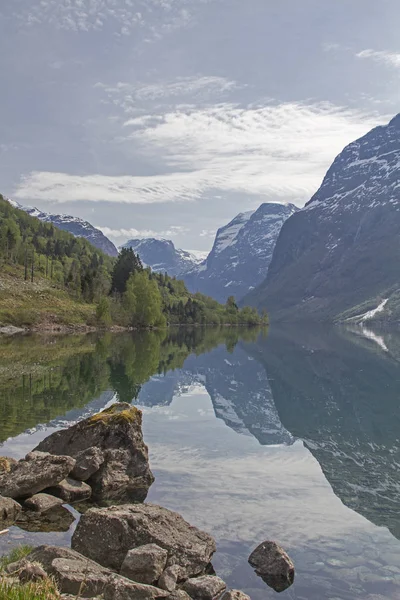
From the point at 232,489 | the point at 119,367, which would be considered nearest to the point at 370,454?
the point at 232,489

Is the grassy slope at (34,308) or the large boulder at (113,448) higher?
the grassy slope at (34,308)

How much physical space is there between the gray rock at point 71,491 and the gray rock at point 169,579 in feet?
26.2

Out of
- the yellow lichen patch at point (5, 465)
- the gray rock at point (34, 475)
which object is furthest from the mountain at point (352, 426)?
the yellow lichen patch at point (5, 465)

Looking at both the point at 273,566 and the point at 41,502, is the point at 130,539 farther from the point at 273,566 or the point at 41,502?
the point at 41,502

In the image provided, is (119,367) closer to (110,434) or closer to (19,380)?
A: (19,380)

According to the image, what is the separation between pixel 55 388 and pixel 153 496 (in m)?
27.7

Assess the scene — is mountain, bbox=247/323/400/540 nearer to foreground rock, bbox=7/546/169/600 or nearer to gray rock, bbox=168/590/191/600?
gray rock, bbox=168/590/191/600

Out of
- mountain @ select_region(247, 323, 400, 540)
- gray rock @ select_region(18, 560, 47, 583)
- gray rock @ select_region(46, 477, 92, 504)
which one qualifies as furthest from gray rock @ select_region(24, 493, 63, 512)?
mountain @ select_region(247, 323, 400, 540)

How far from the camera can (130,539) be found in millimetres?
16234

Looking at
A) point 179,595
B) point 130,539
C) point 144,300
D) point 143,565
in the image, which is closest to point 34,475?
point 130,539

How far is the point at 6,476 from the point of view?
2144cm

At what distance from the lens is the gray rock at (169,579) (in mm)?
13945

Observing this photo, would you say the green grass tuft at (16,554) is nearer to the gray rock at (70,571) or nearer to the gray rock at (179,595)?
the gray rock at (70,571)

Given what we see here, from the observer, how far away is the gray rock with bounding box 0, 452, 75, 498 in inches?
809
